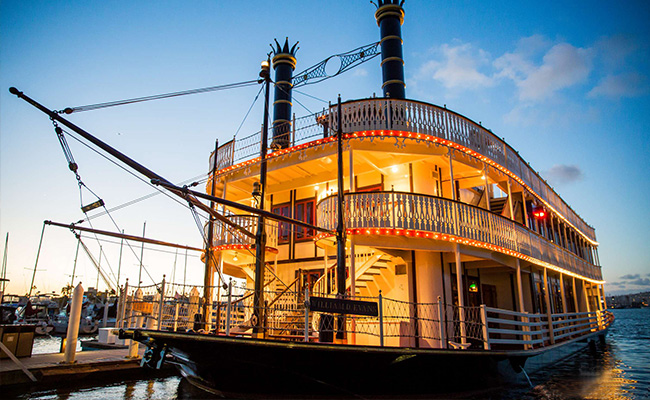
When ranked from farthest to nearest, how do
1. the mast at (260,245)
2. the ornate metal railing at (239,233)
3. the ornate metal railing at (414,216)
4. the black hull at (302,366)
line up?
the ornate metal railing at (239,233), the ornate metal railing at (414,216), the mast at (260,245), the black hull at (302,366)

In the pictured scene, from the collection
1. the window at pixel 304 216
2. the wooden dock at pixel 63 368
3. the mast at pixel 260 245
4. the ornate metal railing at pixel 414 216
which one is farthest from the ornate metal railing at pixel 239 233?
the wooden dock at pixel 63 368

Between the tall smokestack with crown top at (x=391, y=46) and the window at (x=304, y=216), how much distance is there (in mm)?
5223

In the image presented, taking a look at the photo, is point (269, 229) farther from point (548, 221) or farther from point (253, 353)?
point (548, 221)

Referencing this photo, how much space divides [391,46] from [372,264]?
9160mm

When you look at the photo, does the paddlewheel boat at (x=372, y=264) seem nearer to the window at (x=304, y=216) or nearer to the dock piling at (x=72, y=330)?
the window at (x=304, y=216)

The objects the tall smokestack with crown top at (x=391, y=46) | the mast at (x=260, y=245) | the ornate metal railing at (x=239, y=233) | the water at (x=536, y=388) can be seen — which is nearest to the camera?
the water at (x=536, y=388)

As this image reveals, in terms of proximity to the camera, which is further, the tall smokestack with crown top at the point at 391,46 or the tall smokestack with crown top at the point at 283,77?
the tall smokestack with crown top at the point at 283,77

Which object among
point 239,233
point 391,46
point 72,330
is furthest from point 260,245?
point 391,46

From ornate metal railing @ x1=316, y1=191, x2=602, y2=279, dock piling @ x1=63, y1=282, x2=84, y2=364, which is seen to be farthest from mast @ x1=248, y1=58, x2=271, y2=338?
dock piling @ x1=63, y1=282, x2=84, y2=364

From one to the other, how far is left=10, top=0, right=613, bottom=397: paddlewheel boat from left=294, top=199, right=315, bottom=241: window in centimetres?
7

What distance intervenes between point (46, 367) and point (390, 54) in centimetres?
1508

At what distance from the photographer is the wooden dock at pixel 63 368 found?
9.45 meters

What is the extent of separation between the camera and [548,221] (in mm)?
21156

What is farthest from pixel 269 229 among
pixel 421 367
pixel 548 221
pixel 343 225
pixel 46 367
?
pixel 548 221
